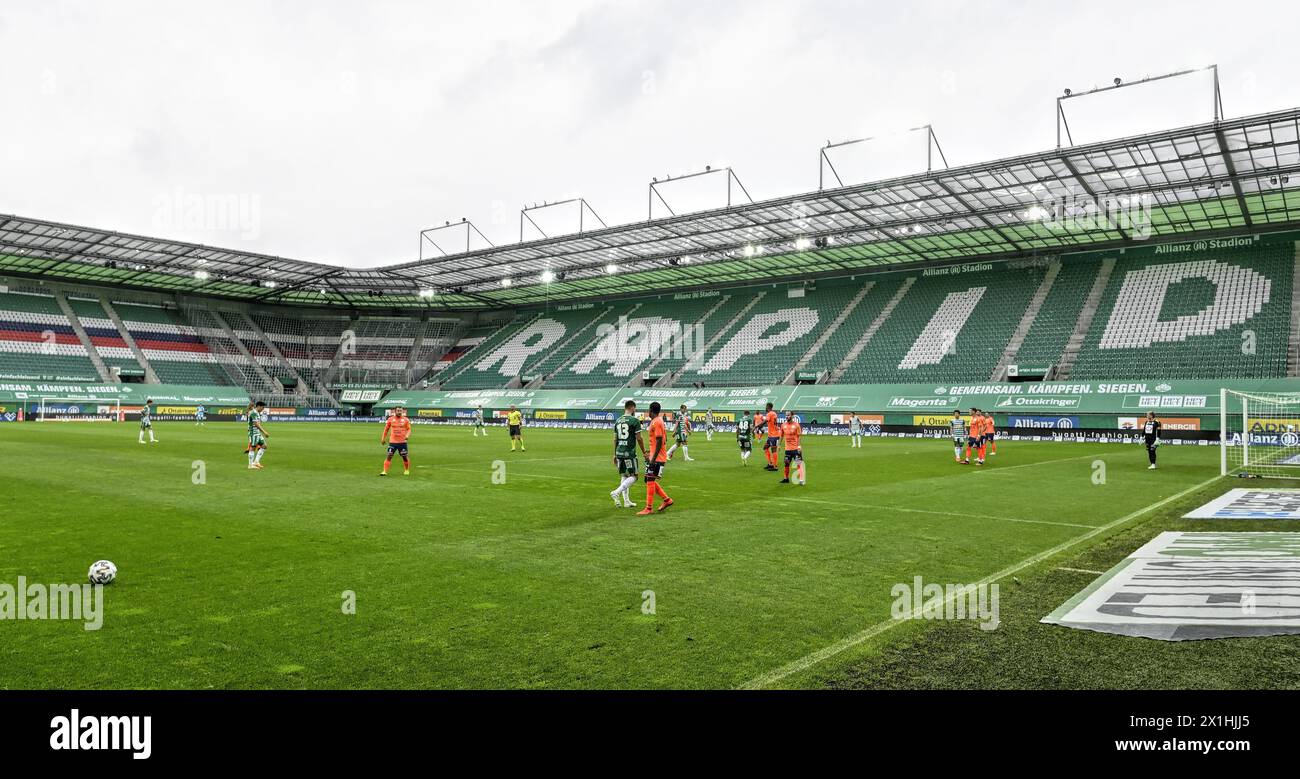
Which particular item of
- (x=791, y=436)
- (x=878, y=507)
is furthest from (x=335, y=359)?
(x=878, y=507)

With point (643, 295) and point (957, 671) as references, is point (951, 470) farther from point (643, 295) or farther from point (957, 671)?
point (643, 295)

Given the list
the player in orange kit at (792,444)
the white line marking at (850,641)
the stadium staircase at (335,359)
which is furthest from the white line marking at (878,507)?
the stadium staircase at (335,359)

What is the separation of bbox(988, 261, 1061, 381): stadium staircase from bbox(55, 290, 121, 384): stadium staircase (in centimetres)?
6666

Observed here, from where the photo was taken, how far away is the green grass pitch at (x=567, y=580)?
4.95m

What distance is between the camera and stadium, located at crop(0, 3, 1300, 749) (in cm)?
559

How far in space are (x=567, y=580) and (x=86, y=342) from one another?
7176 cm

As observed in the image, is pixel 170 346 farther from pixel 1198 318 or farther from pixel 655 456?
pixel 1198 318

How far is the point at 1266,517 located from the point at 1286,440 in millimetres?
25227

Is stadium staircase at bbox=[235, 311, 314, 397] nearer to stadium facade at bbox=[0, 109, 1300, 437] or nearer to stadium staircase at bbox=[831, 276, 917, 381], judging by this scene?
stadium facade at bbox=[0, 109, 1300, 437]
